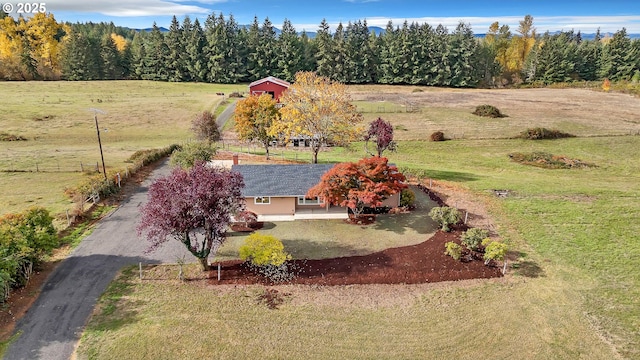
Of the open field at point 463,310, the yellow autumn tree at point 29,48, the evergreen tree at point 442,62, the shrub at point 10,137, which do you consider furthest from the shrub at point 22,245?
the evergreen tree at point 442,62

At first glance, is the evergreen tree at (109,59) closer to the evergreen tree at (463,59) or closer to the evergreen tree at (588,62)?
the evergreen tree at (463,59)

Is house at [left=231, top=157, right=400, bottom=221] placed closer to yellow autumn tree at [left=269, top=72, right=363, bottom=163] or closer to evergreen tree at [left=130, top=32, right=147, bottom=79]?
yellow autumn tree at [left=269, top=72, right=363, bottom=163]

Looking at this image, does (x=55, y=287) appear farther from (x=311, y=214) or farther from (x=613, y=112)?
(x=613, y=112)

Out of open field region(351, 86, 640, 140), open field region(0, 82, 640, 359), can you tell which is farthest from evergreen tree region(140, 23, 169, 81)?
open field region(0, 82, 640, 359)

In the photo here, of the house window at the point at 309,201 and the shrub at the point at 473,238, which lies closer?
the shrub at the point at 473,238

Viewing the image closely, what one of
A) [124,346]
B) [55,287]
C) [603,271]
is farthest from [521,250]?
[55,287]

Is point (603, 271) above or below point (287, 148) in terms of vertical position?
below
